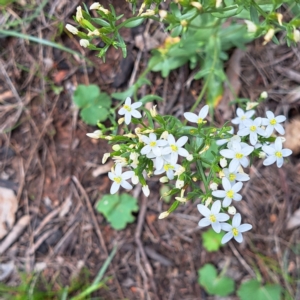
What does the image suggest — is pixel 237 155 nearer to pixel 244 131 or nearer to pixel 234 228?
pixel 244 131

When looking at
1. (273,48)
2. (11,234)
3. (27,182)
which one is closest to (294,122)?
(273,48)

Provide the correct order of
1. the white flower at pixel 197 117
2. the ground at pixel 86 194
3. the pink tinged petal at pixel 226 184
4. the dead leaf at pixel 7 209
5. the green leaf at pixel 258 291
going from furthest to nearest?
the dead leaf at pixel 7 209, the ground at pixel 86 194, the green leaf at pixel 258 291, the white flower at pixel 197 117, the pink tinged petal at pixel 226 184

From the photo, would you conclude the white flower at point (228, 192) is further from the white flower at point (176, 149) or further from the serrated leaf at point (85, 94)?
the serrated leaf at point (85, 94)

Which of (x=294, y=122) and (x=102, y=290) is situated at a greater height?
Answer: (x=294, y=122)

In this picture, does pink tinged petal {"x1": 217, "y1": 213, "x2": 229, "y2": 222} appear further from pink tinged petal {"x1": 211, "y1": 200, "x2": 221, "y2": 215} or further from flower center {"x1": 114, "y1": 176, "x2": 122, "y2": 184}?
flower center {"x1": 114, "y1": 176, "x2": 122, "y2": 184}

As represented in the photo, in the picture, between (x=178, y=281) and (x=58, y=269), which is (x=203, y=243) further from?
(x=58, y=269)

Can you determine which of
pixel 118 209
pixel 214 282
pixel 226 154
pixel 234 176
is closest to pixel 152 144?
pixel 226 154

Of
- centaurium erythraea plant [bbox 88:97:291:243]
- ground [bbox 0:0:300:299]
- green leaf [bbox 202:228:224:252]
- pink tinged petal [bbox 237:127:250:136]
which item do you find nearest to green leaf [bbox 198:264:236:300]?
ground [bbox 0:0:300:299]

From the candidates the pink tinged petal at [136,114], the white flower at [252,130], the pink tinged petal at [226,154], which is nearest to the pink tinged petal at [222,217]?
the pink tinged petal at [226,154]
